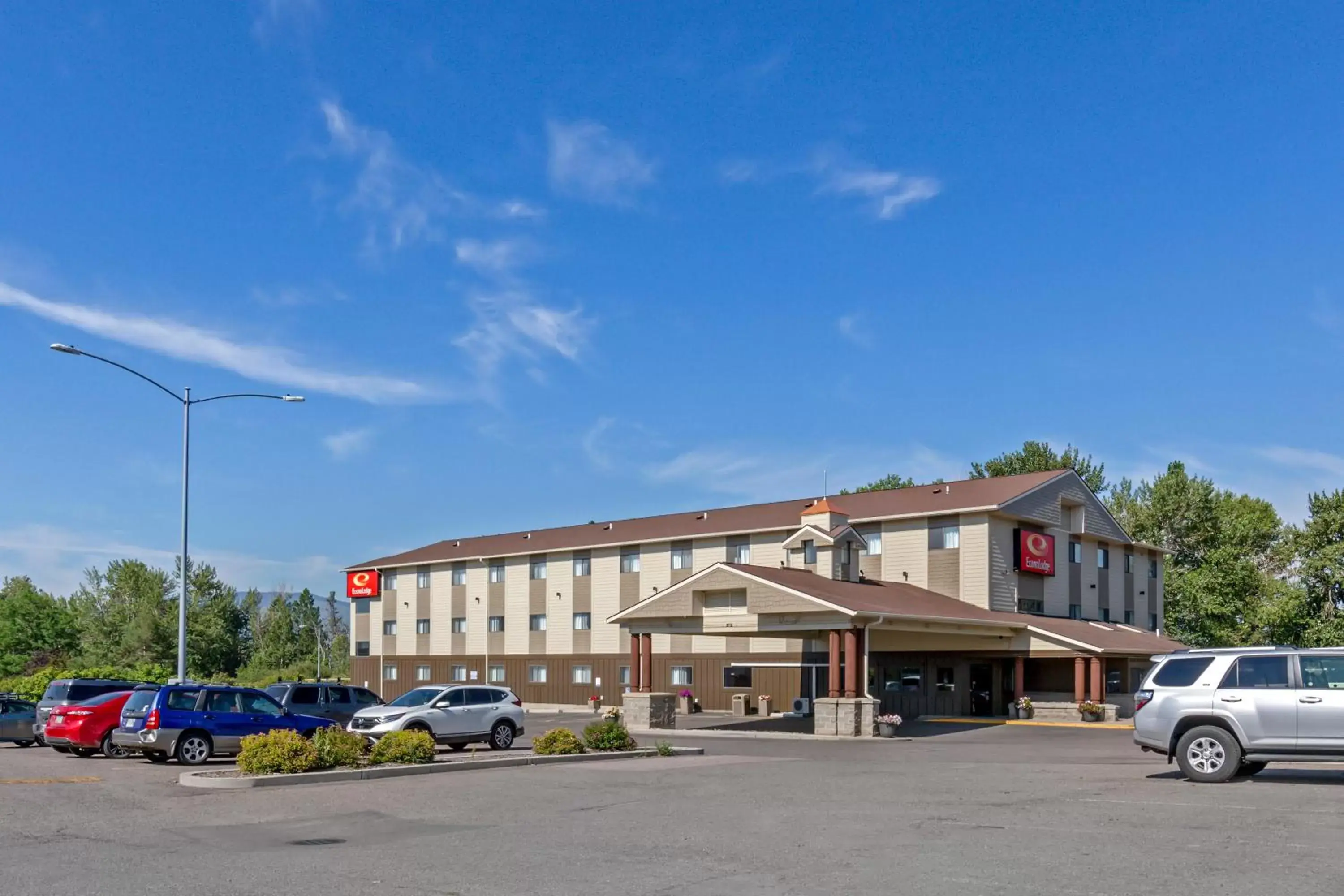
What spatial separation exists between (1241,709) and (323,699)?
74.1 feet

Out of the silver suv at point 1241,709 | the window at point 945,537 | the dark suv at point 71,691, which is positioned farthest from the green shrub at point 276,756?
the window at point 945,537

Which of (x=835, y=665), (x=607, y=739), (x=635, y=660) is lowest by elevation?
(x=607, y=739)

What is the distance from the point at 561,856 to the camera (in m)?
12.1

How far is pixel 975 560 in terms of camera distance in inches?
1778

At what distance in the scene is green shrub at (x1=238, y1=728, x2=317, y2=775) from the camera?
65.0 ft

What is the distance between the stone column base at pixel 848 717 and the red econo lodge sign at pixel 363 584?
122 feet

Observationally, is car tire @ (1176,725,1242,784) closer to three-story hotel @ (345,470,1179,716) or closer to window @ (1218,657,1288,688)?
window @ (1218,657,1288,688)

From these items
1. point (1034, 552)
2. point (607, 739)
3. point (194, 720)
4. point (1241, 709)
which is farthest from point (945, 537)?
point (194, 720)

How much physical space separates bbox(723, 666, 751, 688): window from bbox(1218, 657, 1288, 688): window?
32.4 m

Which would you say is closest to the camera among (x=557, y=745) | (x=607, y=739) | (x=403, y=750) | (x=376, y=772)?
(x=376, y=772)

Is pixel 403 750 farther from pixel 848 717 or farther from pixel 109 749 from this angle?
pixel 848 717

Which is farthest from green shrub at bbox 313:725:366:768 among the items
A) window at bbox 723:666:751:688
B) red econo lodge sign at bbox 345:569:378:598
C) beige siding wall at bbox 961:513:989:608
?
red econo lodge sign at bbox 345:569:378:598

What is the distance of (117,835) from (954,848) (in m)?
9.06

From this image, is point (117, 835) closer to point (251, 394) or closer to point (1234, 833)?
point (1234, 833)
